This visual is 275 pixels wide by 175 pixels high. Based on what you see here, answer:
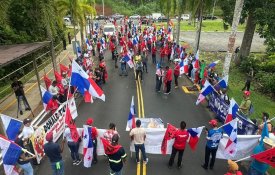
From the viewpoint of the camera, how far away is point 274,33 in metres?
17.5

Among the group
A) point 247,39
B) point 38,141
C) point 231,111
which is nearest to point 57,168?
point 38,141

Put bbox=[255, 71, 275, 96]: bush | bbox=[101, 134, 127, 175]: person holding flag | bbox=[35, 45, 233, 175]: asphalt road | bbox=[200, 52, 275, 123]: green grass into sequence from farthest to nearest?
bbox=[255, 71, 275, 96]: bush → bbox=[200, 52, 275, 123]: green grass → bbox=[35, 45, 233, 175]: asphalt road → bbox=[101, 134, 127, 175]: person holding flag

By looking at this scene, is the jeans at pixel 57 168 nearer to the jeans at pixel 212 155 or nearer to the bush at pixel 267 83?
the jeans at pixel 212 155

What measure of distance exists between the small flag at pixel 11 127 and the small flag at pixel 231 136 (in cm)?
650

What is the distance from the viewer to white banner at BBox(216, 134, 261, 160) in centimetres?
891

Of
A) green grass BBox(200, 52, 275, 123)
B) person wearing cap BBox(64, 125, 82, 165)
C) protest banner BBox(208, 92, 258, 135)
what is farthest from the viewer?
green grass BBox(200, 52, 275, 123)

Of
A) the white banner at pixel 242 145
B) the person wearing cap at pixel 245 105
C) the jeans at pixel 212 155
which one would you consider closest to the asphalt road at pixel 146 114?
the jeans at pixel 212 155

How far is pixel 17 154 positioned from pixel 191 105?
31.2 feet

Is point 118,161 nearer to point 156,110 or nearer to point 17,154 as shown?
point 17,154

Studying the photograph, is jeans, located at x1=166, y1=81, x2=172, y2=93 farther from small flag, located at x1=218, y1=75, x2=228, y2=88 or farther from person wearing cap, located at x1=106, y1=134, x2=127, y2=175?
person wearing cap, located at x1=106, y1=134, x2=127, y2=175

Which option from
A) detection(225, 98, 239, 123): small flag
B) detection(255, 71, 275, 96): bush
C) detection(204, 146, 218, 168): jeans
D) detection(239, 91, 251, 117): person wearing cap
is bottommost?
detection(255, 71, 275, 96): bush

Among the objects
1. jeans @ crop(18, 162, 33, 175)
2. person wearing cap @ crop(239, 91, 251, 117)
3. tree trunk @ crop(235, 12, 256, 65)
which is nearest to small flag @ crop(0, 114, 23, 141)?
jeans @ crop(18, 162, 33, 175)

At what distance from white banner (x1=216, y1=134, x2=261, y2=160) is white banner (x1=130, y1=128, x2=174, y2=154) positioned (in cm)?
167

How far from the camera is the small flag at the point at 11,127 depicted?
8.01 meters
